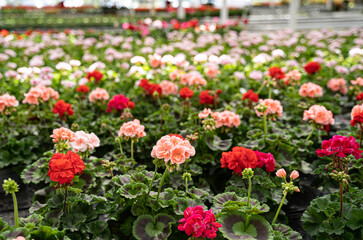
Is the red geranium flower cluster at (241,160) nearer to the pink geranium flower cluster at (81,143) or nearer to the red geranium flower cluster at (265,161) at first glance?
the red geranium flower cluster at (265,161)

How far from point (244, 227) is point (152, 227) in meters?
0.42

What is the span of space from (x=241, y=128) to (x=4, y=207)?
185 centimetres

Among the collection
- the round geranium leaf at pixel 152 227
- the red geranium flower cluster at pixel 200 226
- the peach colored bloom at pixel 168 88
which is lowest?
the round geranium leaf at pixel 152 227

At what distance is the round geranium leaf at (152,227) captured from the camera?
5.11ft

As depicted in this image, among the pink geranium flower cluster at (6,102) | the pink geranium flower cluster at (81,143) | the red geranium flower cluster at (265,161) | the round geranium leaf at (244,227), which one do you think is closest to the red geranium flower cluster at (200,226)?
the round geranium leaf at (244,227)

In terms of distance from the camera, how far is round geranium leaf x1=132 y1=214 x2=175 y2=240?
156 centimetres

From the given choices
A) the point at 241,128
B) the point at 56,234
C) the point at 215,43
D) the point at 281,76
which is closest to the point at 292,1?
the point at 215,43

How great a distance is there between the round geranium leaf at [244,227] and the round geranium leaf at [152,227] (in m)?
0.25

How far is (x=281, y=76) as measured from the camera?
3412mm

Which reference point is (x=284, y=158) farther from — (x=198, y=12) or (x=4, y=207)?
(x=198, y=12)

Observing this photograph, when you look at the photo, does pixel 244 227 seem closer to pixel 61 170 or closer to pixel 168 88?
pixel 61 170

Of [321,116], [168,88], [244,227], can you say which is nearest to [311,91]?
[321,116]

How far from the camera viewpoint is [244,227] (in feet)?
5.16

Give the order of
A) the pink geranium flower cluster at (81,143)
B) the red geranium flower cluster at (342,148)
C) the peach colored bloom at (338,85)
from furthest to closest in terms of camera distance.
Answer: the peach colored bloom at (338,85), the pink geranium flower cluster at (81,143), the red geranium flower cluster at (342,148)
